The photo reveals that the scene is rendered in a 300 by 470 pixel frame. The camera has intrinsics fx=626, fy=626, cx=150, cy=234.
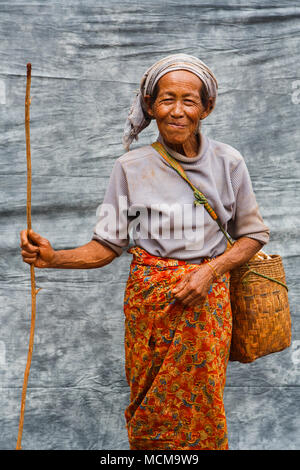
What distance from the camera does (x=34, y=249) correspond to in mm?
2211

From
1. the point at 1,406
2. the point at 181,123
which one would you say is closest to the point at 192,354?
the point at 181,123

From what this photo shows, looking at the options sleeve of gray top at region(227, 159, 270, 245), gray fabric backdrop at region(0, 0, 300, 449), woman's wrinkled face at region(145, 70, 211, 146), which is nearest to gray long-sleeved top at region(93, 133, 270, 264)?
sleeve of gray top at region(227, 159, 270, 245)

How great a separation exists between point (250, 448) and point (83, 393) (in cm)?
96

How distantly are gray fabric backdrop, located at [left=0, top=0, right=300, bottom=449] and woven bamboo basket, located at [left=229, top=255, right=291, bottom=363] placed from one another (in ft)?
2.56

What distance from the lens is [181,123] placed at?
90.1 inches

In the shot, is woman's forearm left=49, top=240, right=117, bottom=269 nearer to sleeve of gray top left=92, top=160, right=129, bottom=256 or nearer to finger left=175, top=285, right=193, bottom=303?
sleeve of gray top left=92, top=160, right=129, bottom=256

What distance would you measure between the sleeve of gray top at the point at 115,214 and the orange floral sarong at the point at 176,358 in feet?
0.37

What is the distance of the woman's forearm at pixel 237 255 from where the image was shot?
7.73ft

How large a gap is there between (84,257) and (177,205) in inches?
15.9

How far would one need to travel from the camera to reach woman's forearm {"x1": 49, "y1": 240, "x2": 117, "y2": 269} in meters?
2.31

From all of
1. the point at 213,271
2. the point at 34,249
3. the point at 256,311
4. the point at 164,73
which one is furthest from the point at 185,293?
the point at 164,73

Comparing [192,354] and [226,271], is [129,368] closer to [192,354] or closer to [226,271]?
[192,354]

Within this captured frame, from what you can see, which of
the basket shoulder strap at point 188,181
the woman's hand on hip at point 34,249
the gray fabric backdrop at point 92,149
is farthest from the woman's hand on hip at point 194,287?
the gray fabric backdrop at point 92,149

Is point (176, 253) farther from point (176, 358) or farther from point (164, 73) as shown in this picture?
point (164, 73)
